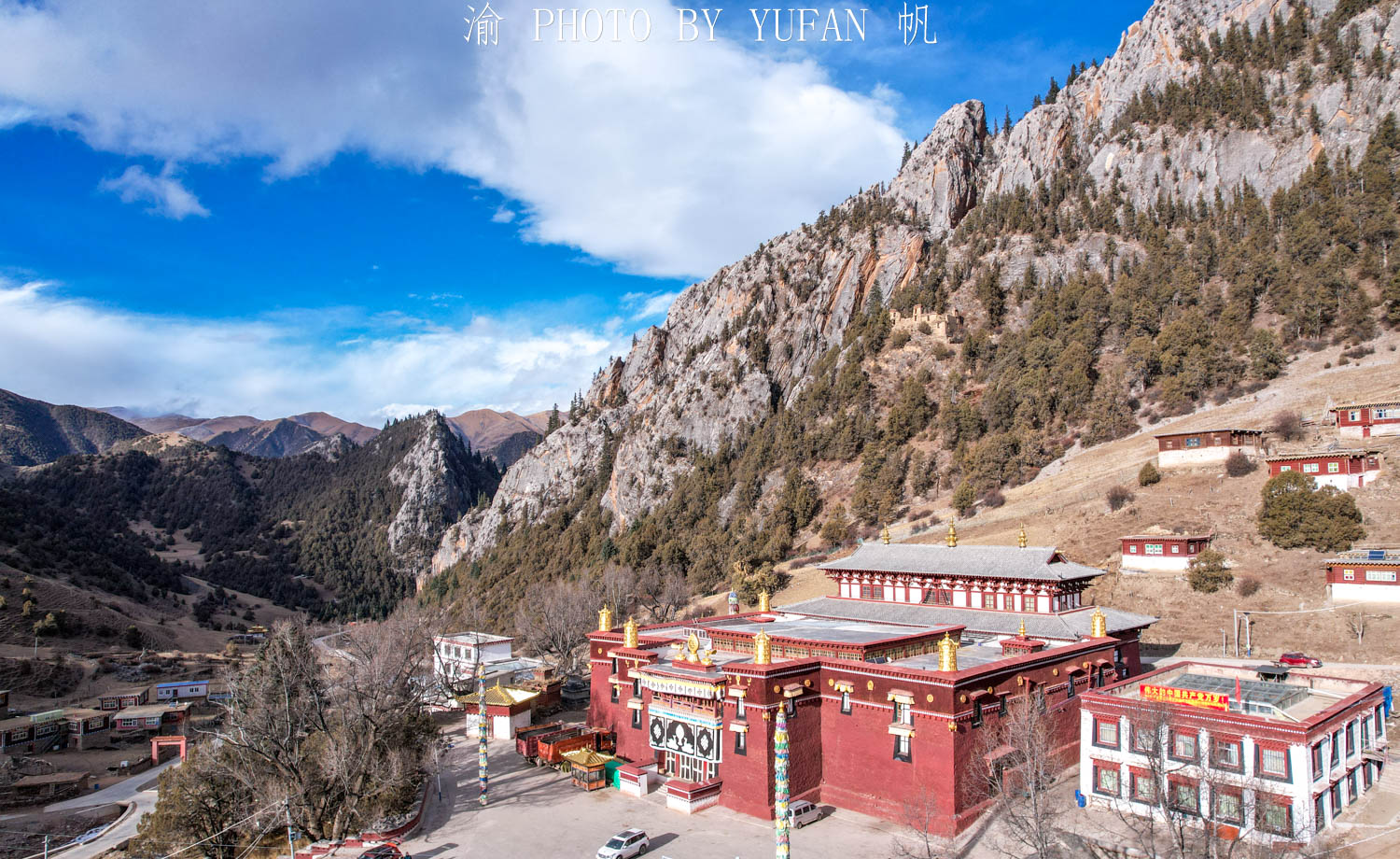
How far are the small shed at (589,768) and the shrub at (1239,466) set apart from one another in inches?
2360

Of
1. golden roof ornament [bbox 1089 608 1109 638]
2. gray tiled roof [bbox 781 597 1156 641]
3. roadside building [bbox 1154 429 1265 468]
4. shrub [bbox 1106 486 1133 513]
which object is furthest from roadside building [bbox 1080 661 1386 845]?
roadside building [bbox 1154 429 1265 468]

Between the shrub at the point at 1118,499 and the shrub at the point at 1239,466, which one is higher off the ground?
the shrub at the point at 1239,466

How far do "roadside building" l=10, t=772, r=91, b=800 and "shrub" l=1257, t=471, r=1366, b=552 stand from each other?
83830 millimetres

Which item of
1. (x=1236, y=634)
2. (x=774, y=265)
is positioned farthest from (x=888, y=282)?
(x=1236, y=634)

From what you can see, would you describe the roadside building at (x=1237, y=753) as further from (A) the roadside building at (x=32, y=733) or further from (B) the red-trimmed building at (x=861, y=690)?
(A) the roadside building at (x=32, y=733)

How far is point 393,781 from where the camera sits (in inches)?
1288

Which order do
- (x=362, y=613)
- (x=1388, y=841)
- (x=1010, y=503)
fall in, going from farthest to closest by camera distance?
(x=362, y=613), (x=1010, y=503), (x=1388, y=841)

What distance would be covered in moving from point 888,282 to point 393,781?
126 m

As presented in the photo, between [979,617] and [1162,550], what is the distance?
2424 cm

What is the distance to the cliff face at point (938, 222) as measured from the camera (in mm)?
117062

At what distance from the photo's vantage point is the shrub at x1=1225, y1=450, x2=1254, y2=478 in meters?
68.4

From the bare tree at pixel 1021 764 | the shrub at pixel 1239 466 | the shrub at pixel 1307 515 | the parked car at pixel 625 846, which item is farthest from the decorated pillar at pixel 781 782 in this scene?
the shrub at pixel 1239 466

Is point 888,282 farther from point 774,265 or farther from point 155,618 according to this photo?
point 155,618

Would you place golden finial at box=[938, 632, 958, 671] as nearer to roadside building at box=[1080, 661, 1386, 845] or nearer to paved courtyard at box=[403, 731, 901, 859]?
roadside building at box=[1080, 661, 1386, 845]
